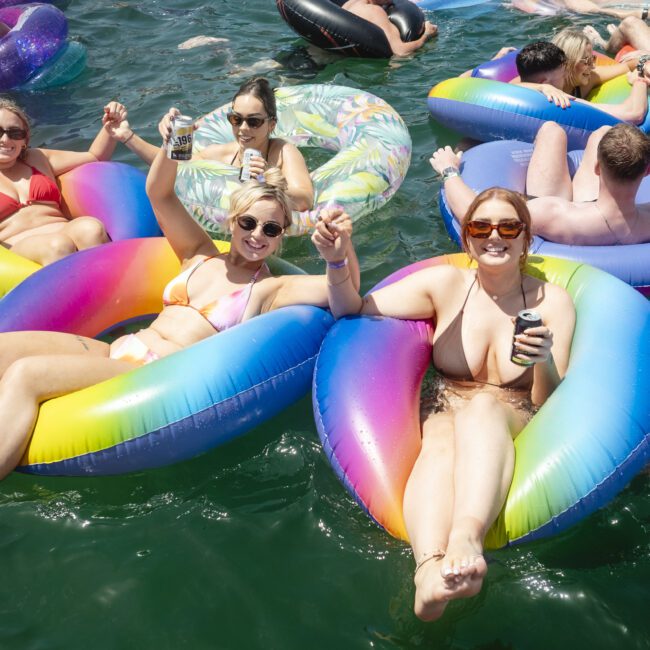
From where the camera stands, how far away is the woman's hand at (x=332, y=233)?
3.41 m

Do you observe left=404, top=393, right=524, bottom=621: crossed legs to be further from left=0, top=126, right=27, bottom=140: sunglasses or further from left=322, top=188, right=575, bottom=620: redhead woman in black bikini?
left=0, top=126, right=27, bottom=140: sunglasses

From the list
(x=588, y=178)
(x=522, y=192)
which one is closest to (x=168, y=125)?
(x=522, y=192)

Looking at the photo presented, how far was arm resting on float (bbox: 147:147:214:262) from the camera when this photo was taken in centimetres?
394

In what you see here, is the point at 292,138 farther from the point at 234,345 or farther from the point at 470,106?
the point at 234,345

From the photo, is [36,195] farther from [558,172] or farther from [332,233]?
[558,172]

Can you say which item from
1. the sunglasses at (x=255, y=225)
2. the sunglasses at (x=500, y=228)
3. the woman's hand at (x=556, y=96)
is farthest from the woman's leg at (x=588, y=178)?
the sunglasses at (x=255, y=225)

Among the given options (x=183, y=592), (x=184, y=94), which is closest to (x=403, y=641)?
(x=183, y=592)

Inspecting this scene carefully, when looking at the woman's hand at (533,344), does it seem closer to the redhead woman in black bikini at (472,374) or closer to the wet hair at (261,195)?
the redhead woman in black bikini at (472,374)

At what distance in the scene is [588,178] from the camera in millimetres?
5258

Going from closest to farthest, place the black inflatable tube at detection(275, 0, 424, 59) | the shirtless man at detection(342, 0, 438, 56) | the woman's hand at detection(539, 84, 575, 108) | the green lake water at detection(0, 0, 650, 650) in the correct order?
the green lake water at detection(0, 0, 650, 650) → the woman's hand at detection(539, 84, 575, 108) → the black inflatable tube at detection(275, 0, 424, 59) → the shirtless man at detection(342, 0, 438, 56)

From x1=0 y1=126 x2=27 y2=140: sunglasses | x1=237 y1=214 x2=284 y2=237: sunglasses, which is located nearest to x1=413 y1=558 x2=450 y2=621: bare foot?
x1=237 y1=214 x2=284 y2=237: sunglasses

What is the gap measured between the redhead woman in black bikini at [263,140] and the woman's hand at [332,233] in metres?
1.49

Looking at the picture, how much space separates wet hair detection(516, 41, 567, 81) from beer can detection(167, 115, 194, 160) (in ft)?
11.9

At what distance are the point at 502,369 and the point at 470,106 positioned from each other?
11.0 feet
